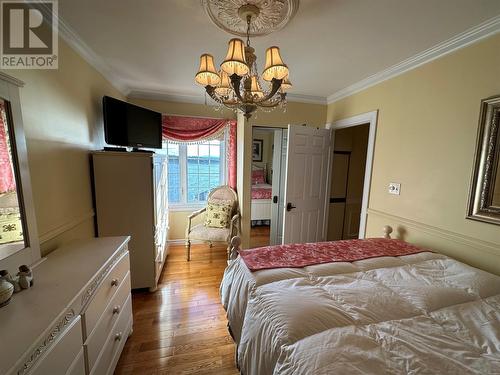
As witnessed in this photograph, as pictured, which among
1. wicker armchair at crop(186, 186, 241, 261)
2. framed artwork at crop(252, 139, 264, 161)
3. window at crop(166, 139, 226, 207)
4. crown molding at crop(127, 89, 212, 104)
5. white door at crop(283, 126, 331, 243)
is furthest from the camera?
framed artwork at crop(252, 139, 264, 161)

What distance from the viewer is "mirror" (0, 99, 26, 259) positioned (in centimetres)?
110

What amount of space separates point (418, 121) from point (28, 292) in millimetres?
3045

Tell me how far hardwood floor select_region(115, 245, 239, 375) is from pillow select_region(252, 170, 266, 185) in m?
2.76

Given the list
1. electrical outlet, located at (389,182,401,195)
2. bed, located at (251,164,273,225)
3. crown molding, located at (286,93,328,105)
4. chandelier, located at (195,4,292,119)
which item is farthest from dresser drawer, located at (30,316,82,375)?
bed, located at (251,164,273,225)

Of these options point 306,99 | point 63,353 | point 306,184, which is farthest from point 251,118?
point 63,353

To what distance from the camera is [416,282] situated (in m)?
1.27

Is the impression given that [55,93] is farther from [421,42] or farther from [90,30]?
[421,42]

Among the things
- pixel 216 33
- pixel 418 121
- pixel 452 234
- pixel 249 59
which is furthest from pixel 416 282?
pixel 216 33

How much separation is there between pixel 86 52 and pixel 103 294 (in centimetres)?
204

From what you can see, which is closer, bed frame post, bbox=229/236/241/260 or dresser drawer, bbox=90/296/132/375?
dresser drawer, bbox=90/296/132/375

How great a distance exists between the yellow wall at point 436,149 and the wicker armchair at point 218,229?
188 centimetres

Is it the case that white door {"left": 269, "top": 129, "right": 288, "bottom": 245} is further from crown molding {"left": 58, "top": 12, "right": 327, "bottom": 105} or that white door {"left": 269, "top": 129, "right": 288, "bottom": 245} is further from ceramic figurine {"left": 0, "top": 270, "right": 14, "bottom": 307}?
ceramic figurine {"left": 0, "top": 270, "right": 14, "bottom": 307}

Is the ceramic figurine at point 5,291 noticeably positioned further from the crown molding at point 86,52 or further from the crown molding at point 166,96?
the crown molding at point 166,96

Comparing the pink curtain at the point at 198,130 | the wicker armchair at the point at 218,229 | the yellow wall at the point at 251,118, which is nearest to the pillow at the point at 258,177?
the pink curtain at the point at 198,130
